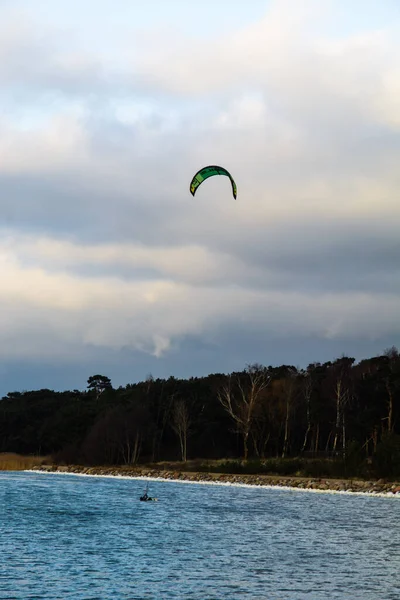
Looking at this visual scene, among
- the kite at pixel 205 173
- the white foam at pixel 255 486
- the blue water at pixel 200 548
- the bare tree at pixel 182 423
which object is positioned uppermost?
the kite at pixel 205 173

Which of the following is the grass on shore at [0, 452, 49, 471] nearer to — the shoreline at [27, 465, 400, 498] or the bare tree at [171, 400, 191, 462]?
the shoreline at [27, 465, 400, 498]

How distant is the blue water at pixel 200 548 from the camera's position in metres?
25.1

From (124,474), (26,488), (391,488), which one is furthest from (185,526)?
(124,474)

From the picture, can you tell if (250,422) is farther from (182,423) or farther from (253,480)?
(253,480)

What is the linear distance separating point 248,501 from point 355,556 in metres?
27.4

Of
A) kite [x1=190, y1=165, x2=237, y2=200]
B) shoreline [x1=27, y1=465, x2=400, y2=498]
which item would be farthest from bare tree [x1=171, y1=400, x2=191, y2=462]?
kite [x1=190, y1=165, x2=237, y2=200]

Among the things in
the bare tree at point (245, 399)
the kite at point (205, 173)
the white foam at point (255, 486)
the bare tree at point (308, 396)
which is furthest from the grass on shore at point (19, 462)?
the kite at point (205, 173)

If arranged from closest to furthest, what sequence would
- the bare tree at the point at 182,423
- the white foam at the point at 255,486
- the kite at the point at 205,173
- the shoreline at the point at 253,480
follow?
1. the kite at the point at 205,173
2. the white foam at the point at 255,486
3. the shoreline at the point at 253,480
4. the bare tree at the point at 182,423

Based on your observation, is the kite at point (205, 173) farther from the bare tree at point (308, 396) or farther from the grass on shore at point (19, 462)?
the grass on shore at point (19, 462)

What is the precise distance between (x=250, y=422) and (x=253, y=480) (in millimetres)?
15087

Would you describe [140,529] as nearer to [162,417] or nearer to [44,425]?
[162,417]

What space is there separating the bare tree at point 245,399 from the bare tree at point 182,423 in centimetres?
446

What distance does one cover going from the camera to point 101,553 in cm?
3272

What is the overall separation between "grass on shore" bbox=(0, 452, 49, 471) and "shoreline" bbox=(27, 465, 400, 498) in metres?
6.84
